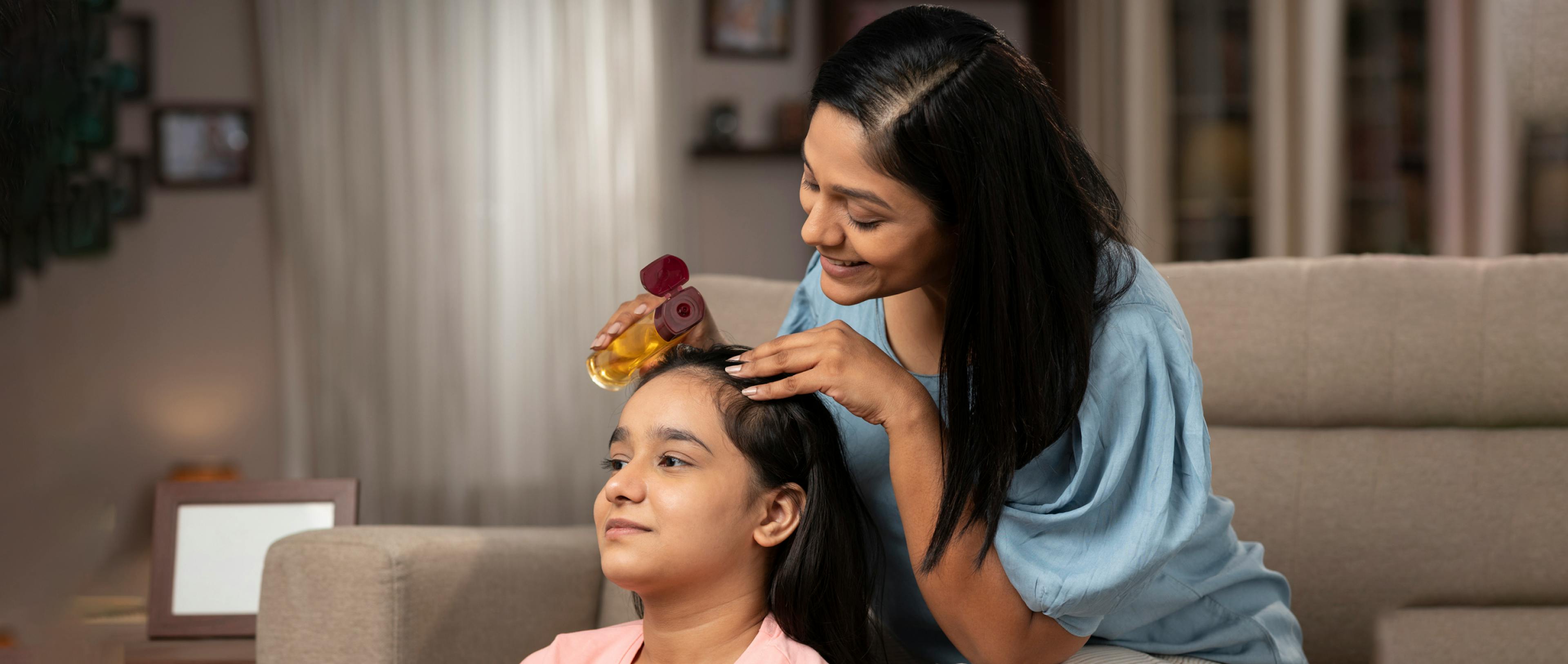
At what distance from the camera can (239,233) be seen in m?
3.17

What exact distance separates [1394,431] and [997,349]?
956 millimetres

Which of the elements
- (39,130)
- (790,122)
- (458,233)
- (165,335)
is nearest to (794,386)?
(39,130)

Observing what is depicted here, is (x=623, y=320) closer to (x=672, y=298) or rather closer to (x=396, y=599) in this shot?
(x=672, y=298)

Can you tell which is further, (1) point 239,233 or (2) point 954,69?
(1) point 239,233

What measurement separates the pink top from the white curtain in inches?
82.6

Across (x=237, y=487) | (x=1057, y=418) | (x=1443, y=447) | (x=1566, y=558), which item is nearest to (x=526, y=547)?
(x=237, y=487)

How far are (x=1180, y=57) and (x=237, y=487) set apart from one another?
319cm

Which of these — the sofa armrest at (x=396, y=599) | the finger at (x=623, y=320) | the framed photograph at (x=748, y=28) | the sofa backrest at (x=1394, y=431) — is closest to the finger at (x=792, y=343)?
the finger at (x=623, y=320)

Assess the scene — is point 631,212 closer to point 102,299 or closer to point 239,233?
point 239,233

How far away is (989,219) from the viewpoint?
946 mm

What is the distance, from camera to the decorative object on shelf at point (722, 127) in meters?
3.89

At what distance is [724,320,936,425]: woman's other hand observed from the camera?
3.15ft

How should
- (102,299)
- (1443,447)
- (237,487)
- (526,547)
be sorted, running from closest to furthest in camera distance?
(526,547) → (1443,447) → (237,487) → (102,299)

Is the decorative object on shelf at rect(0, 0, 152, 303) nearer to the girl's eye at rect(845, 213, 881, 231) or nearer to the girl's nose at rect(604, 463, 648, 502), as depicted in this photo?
the girl's nose at rect(604, 463, 648, 502)
